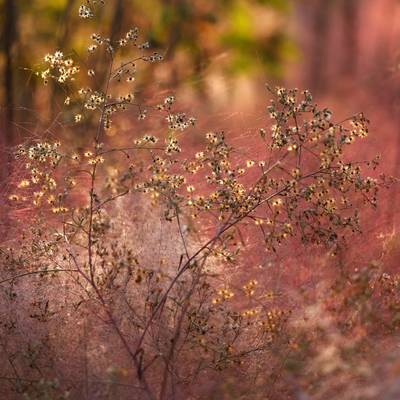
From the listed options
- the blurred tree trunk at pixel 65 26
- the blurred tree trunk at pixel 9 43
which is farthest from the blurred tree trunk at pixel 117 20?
the blurred tree trunk at pixel 9 43

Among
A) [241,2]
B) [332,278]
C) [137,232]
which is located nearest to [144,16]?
[241,2]

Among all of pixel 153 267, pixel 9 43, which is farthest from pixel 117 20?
pixel 153 267

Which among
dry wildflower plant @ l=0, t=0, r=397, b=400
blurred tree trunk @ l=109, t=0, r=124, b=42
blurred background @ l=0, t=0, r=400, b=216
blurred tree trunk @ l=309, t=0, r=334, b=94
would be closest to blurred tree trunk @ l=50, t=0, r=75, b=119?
blurred background @ l=0, t=0, r=400, b=216

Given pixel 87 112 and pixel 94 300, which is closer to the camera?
pixel 94 300

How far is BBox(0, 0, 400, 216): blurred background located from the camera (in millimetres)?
7414

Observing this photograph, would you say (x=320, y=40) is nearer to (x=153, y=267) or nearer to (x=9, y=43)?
(x=9, y=43)

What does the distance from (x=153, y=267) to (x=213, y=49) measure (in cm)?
358

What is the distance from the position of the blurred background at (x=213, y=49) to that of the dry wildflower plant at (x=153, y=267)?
2666 millimetres

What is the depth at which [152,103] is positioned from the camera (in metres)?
6.53

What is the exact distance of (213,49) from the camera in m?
7.71

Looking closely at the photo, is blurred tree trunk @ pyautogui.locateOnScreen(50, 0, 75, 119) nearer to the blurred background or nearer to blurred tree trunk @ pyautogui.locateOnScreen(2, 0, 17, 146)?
the blurred background

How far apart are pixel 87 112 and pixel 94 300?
2.99 meters

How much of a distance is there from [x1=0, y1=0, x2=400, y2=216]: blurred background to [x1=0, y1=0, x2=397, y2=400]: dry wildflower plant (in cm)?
267

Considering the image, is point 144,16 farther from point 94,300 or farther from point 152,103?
point 94,300
